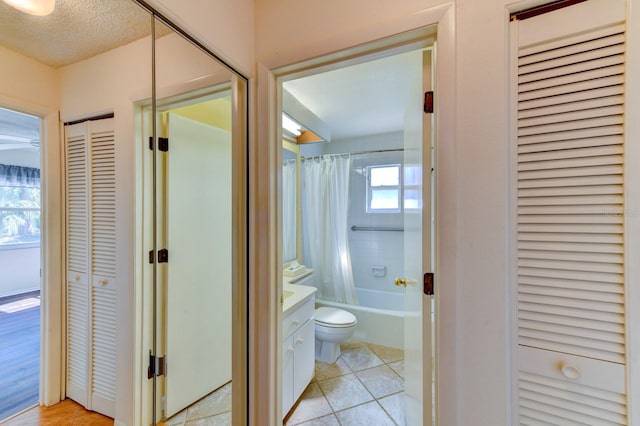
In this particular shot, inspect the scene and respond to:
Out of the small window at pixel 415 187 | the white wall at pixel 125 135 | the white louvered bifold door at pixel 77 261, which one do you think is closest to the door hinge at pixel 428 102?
the small window at pixel 415 187

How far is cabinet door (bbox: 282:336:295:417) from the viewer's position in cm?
149

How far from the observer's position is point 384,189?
333cm

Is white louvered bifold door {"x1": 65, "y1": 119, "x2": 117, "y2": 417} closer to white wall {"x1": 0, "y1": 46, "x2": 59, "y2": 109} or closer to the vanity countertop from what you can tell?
white wall {"x1": 0, "y1": 46, "x2": 59, "y2": 109}

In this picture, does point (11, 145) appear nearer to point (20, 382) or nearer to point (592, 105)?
point (20, 382)

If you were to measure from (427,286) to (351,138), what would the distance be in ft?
9.36

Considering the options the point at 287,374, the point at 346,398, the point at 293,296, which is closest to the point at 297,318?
the point at 293,296

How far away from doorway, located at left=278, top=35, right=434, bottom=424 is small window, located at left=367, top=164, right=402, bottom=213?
0.01 m

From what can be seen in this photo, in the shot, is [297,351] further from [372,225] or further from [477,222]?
[372,225]

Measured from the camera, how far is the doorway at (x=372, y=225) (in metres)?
1.07

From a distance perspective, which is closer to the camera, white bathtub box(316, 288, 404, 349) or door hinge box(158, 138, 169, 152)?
door hinge box(158, 138, 169, 152)

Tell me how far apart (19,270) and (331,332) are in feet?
6.61

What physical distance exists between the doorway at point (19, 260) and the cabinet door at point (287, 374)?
44.3 inches

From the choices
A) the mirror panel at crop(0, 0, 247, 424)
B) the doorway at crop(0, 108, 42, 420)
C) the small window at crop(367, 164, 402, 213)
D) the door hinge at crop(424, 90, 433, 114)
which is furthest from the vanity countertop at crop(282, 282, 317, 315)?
the small window at crop(367, 164, 402, 213)

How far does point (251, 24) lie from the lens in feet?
3.86
